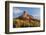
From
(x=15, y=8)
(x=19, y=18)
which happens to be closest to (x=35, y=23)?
(x=19, y=18)

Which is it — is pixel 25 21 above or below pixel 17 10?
below

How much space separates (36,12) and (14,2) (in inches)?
15.2

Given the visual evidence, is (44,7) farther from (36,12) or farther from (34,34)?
(34,34)

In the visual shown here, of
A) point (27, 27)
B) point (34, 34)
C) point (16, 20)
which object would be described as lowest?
point (34, 34)

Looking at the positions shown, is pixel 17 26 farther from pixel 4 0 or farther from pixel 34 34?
pixel 4 0

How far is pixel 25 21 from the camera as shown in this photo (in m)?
1.67

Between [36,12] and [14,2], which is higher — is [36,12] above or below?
below

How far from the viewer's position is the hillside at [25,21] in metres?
1.64

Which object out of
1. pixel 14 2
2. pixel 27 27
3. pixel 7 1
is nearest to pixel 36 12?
pixel 27 27

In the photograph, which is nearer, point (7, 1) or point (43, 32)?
point (7, 1)

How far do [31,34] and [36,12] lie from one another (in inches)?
14.3

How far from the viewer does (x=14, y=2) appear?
1638 mm

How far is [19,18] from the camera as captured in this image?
5.41 ft

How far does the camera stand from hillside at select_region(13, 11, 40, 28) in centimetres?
164
